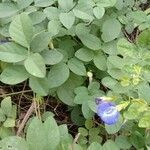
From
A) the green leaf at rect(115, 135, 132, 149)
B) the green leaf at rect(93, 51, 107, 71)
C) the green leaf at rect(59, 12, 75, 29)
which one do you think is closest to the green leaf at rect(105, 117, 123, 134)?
the green leaf at rect(115, 135, 132, 149)

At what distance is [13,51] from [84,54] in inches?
11.1

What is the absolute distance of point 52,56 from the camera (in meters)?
1.49

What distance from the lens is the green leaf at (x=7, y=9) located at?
1.57 meters

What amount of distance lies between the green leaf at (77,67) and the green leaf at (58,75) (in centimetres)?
3

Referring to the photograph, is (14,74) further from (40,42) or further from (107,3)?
(107,3)

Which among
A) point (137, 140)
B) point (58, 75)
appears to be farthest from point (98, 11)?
point (137, 140)

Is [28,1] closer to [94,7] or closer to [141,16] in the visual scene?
[94,7]

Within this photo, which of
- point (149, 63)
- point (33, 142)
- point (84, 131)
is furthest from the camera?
point (84, 131)

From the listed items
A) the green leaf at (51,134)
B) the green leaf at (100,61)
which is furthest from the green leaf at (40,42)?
the green leaf at (51,134)

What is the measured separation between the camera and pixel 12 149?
120 cm

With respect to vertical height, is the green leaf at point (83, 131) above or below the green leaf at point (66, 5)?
below

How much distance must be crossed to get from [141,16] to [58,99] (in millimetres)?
461

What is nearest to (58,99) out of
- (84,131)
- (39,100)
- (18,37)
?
(39,100)

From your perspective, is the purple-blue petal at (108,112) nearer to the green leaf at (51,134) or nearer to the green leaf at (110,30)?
the green leaf at (51,134)
